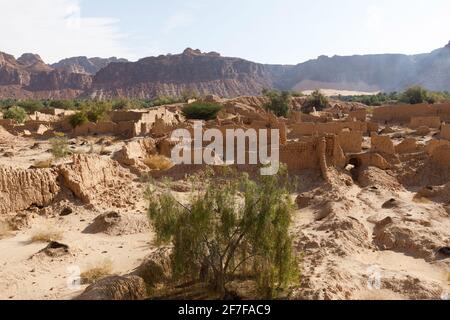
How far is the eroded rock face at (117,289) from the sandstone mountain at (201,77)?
351 ft

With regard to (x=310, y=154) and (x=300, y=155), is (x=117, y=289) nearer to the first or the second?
(x=300, y=155)

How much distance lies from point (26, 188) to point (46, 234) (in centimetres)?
226

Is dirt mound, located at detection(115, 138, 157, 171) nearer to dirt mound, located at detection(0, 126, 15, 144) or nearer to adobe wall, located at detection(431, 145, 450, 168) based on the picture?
dirt mound, located at detection(0, 126, 15, 144)

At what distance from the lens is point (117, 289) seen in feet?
27.1

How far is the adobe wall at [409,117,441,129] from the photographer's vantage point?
2798 cm

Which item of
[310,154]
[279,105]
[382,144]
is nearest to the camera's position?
[310,154]

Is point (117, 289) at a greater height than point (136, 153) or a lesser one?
lesser

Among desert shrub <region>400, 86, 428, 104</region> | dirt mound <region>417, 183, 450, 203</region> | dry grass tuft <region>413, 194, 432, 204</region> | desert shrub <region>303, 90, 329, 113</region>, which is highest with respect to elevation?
desert shrub <region>400, 86, 428, 104</region>

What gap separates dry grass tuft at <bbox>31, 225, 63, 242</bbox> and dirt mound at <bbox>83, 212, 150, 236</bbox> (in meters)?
0.82

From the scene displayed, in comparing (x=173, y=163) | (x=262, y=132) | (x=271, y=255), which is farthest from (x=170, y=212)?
(x=262, y=132)

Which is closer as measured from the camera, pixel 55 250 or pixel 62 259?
pixel 62 259

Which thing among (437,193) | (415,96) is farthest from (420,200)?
(415,96)

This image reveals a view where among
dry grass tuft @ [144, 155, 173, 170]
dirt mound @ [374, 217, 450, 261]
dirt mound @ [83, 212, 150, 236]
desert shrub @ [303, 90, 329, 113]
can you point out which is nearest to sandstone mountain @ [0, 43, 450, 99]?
desert shrub @ [303, 90, 329, 113]

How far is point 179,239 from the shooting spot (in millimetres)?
8391
